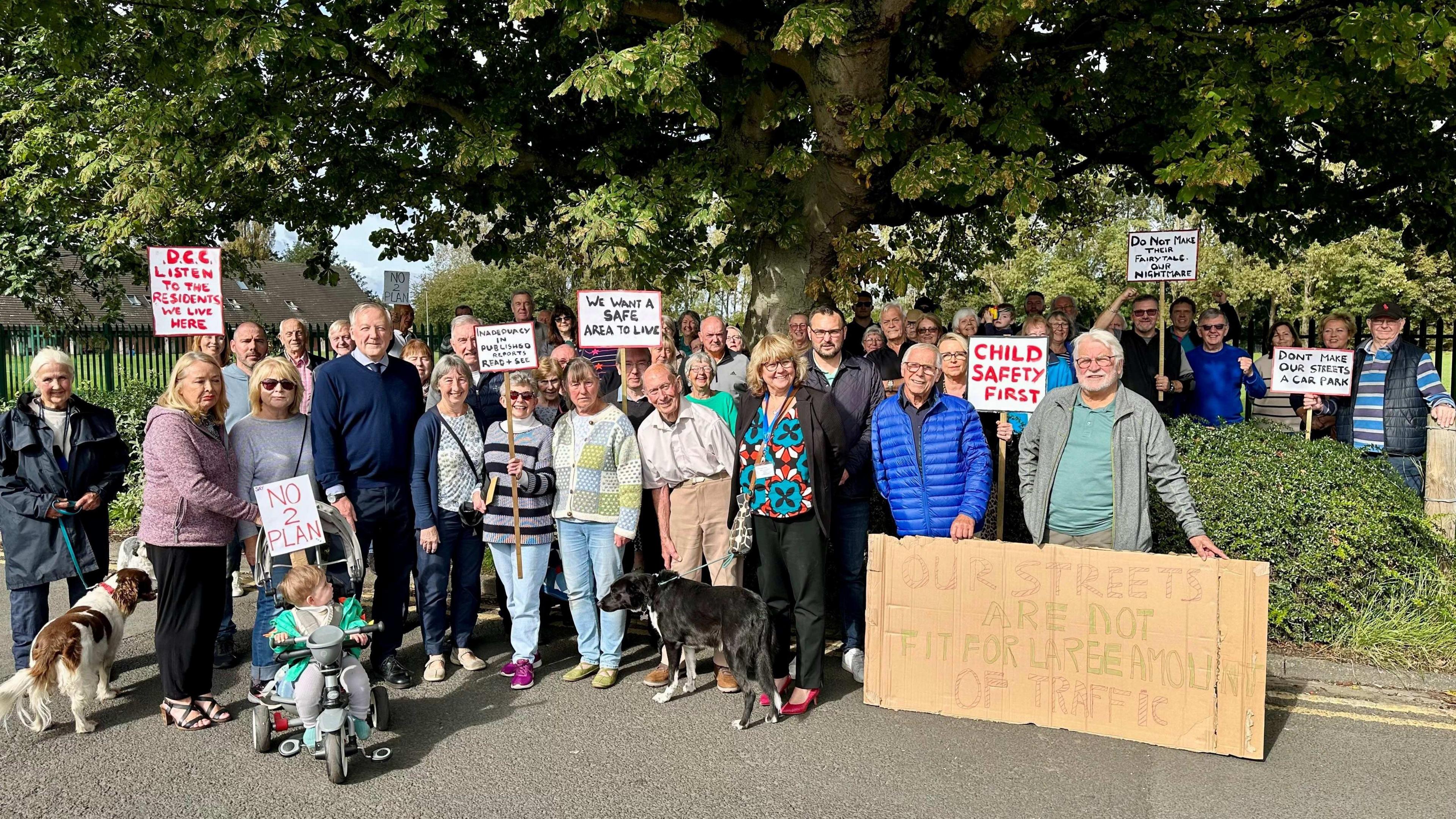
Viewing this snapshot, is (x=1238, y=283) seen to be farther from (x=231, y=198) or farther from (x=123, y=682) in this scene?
(x=123, y=682)

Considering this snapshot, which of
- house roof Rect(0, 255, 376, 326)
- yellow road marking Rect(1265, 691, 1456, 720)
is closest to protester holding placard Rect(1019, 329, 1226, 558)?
yellow road marking Rect(1265, 691, 1456, 720)

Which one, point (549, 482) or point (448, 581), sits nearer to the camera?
point (549, 482)

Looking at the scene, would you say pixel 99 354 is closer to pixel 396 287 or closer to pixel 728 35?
pixel 396 287

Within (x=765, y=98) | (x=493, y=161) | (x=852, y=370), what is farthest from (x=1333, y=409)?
(x=493, y=161)

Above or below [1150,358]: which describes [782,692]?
below

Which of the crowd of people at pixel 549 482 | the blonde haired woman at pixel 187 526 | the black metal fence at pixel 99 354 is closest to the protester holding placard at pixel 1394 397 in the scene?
the crowd of people at pixel 549 482

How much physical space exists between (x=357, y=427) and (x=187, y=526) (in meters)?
1.03

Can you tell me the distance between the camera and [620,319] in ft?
24.2

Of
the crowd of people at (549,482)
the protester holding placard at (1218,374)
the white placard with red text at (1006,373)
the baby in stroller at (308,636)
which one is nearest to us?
the baby in stroller at (308,636)

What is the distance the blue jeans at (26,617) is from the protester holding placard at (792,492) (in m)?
4.11

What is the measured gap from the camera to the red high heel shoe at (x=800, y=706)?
5648 mm

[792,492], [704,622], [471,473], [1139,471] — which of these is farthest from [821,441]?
[471,473]

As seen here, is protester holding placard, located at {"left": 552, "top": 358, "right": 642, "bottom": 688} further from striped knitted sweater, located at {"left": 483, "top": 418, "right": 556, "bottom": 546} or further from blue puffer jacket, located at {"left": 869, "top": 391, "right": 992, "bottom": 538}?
blue puffer jacket, located at {"left": 869, "top": 391, "right": 992, "bottom": 538}

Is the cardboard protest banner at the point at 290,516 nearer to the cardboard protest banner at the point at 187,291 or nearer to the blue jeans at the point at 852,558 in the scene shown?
the blue jeans at the point at 852,558
